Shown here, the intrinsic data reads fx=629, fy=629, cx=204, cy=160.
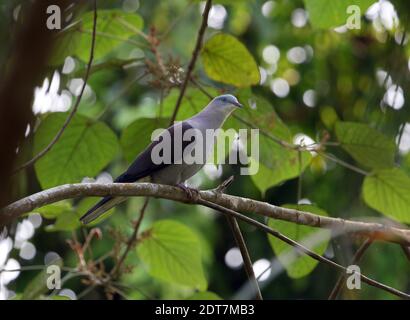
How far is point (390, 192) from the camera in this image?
10.3 feet

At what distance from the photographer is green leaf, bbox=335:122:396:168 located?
9.73 ft

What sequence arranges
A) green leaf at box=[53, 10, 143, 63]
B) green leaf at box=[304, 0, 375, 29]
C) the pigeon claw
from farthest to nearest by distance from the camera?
green leaf at box=[53, 10, 143, 63], green leaf at box=[304, 0, 375, 29], the pigeon claw

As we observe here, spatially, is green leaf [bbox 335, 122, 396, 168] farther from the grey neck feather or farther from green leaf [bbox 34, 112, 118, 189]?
green leaf [bbox 34, 112, 118, 189]

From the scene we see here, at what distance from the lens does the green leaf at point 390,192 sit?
3.10 metres

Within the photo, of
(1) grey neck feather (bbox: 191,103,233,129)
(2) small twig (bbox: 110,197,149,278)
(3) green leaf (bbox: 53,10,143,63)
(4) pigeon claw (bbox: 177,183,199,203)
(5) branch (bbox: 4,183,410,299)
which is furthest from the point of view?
(1) grey neck feather (bbox: 191,103,233,129)

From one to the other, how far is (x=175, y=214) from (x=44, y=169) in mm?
4134

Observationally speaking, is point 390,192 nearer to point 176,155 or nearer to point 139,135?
point 176,155

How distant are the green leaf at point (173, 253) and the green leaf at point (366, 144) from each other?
908mm

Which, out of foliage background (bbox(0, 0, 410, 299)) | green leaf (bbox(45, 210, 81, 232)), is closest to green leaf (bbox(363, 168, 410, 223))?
foliage background (bbox(0, 0, 410, 299))

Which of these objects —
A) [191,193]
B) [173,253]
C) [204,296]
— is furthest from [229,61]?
[204,296]

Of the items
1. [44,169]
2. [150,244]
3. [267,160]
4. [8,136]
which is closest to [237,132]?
[267,160]

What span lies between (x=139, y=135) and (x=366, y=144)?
113 centimetres

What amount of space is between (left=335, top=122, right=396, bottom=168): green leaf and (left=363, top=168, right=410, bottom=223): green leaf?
0.10 meters

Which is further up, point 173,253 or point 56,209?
point 56,209
